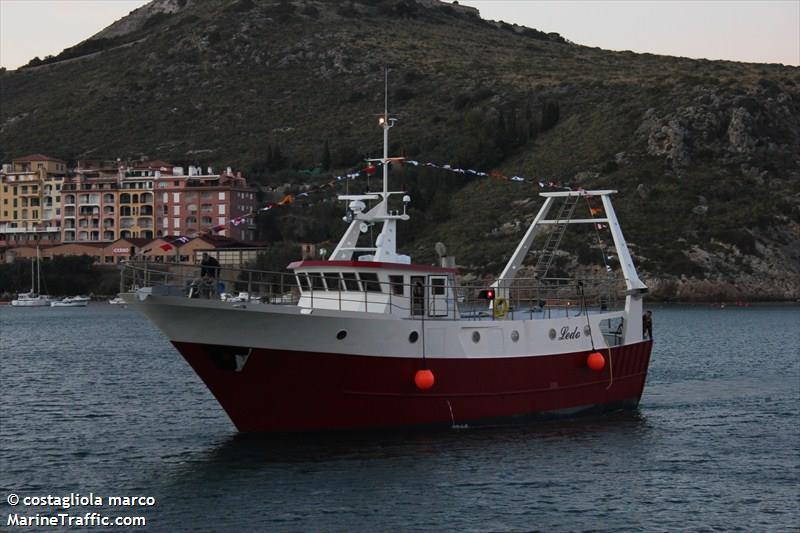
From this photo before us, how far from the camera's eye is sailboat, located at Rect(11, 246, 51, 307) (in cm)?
13512

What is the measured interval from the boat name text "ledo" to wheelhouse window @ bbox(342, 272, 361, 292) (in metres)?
6.65

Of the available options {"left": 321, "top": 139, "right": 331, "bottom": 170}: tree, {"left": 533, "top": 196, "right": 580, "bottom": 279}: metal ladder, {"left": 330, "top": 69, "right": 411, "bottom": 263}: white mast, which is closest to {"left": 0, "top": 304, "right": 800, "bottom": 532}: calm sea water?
{"left": 330, "top": 69, "right": 411, "bottom": 263}: white mast

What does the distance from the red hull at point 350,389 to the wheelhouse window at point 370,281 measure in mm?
2346

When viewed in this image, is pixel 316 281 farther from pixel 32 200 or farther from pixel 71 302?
pixel 32 200

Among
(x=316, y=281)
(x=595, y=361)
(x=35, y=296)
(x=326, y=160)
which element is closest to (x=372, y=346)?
(x=316, y=281)

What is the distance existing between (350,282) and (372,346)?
2.45m

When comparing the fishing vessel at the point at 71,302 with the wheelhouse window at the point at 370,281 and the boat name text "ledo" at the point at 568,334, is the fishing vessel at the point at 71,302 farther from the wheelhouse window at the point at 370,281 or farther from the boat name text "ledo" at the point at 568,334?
the wheelhouse window at the point at 370,281

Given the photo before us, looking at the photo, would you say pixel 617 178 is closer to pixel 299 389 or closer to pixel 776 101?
pixel 776 101

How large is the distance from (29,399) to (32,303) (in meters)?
93.5

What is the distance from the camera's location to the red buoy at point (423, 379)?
31.4m

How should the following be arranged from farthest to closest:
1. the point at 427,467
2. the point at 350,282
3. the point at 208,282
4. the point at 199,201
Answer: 1. the point at 199,201
2. the point at 350,282
3. the point at 208,282
4. the point at 427,467

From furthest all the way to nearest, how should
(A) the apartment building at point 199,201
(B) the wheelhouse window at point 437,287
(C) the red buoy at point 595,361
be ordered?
(A) the apartment building at point 199,201 < (C) the red buoy at point 595,361 < (B) the wheelhouse window at point 437,287

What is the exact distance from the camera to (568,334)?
3569cm

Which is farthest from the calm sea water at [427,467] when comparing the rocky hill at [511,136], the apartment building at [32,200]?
the apartment building at [32,200]
